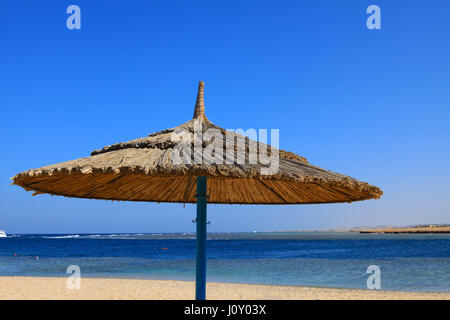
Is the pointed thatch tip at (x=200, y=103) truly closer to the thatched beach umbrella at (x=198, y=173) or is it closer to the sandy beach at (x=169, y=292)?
the thatched beach umbrella at (x=198, y=173)

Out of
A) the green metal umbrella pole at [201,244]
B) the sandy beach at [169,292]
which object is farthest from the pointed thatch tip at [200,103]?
the sandy beach at [169,292]

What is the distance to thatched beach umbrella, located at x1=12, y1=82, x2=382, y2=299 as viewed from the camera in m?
2.69

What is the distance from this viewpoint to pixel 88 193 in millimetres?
4277

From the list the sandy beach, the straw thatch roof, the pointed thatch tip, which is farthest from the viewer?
the sandy beach

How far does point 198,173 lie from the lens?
2.60 meters

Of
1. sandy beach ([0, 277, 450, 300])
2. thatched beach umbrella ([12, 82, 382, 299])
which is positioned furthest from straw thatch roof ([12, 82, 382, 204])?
sandy beach ([0, 277, 450, 300])

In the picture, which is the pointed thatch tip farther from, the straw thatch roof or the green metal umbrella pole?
the green metal umbrella pole

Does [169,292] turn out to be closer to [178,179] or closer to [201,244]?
[178,179]

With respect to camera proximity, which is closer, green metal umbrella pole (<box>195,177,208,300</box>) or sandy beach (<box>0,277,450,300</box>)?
green metal umbrella pole (<box>195,177,208,300</box>)

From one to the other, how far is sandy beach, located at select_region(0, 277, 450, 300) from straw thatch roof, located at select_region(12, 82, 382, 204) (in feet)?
20.7

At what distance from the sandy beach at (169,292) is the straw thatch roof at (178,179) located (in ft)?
20.7

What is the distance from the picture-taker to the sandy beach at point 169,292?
10.8 meters
